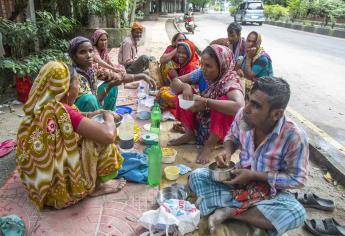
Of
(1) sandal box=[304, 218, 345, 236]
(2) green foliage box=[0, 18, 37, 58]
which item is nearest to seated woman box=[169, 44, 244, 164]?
(1) sandal box=[304, 218, 345, 236]

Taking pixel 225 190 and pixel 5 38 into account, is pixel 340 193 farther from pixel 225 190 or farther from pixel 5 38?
pixel 5 38

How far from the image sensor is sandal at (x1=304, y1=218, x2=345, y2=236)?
2467 mm

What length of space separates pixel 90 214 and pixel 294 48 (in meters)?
12.9

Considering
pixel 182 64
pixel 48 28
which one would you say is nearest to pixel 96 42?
pixel 182 64

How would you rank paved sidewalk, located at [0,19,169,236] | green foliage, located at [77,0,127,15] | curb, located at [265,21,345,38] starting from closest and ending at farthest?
paved sidewalk, located at [0,19,169,236], green foliage, located at [77,0,127,15], curb, located at [265,21,345,38]

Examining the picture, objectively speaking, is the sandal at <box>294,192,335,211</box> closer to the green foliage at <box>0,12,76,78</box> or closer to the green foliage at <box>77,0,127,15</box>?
the green foliage at <box>0,12,76,78</box>

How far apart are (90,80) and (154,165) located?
1.48m

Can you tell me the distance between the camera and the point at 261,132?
7.55ft

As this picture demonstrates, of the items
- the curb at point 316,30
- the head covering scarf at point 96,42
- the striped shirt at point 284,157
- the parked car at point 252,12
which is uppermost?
the parked car at point 252,12

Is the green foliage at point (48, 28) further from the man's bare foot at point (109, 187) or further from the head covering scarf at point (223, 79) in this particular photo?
the man's bare foot at point (109, 187)

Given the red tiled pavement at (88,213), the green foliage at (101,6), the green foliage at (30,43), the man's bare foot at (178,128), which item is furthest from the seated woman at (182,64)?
the green foliage at (101,6)

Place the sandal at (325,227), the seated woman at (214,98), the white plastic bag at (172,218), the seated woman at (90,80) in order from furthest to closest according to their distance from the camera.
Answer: the seated woman at (90,80) → the seated woman at (214,98) → the sandal at (325,227) → the white plastic bag at (172,218)

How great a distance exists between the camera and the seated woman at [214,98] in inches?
124

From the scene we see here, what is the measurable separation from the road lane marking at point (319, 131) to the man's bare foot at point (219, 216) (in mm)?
2441
